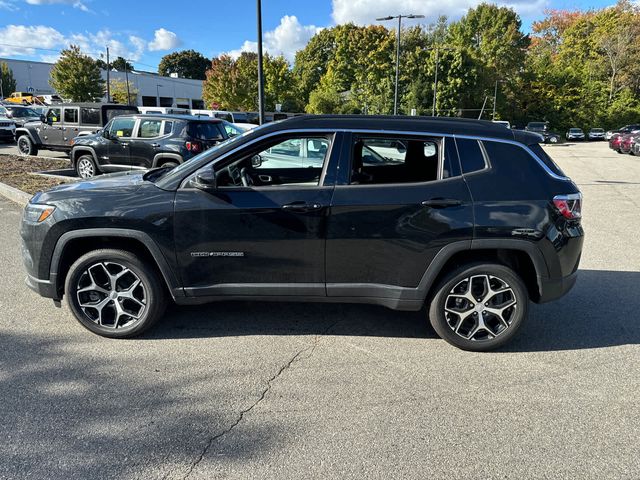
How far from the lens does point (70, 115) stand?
15.2 meters

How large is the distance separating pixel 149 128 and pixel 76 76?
156 ft

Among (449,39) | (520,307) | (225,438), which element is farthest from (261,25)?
(449,39)

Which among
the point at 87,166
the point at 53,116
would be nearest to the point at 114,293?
the point at 87,166

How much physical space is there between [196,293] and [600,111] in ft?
230

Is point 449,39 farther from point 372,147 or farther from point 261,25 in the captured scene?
point 372,147

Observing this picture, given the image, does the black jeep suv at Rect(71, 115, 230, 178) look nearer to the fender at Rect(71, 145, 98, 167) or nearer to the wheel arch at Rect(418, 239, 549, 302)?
the fender at Rect(71, 145, 98, 167)

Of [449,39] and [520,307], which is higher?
[449,39]

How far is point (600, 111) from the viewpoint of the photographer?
61281mm

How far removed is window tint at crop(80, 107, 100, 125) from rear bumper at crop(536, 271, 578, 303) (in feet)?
48.0

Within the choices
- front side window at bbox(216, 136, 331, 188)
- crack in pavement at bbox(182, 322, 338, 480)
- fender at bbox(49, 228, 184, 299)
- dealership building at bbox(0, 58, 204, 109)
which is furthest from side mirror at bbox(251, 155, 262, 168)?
dealership building at bbox(0, 58, 204, 109)

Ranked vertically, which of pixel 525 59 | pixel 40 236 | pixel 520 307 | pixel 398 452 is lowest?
pixel 398 452

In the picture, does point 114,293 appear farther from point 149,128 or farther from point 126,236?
point 149,128

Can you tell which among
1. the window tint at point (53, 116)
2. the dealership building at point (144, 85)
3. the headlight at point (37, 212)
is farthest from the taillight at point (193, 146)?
the dealership building at point (144, 85)

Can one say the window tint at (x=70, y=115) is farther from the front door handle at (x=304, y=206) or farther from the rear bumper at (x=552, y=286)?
the rear bumper at (x=552, y=286)
